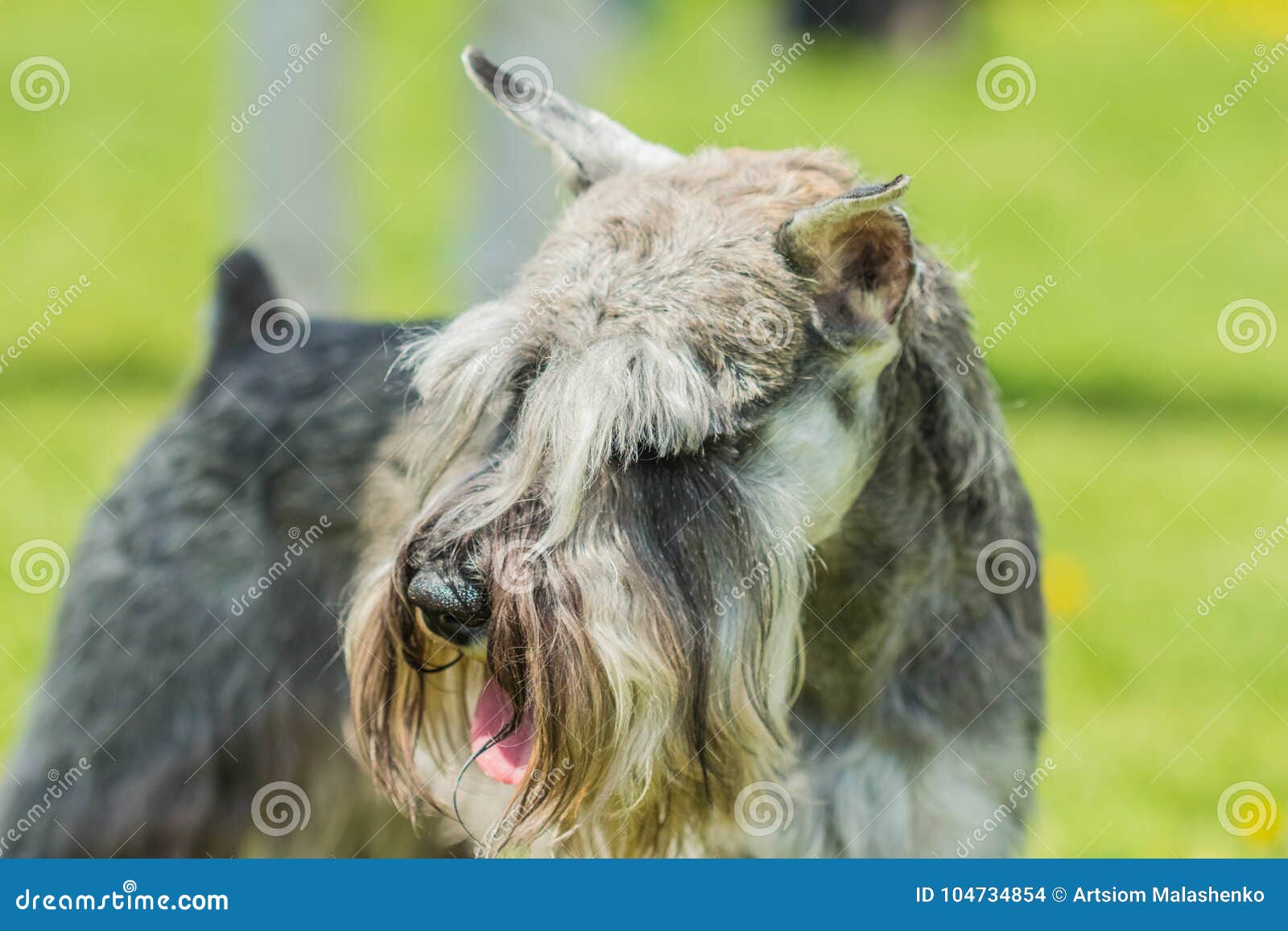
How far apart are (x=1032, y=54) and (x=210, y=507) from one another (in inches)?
566

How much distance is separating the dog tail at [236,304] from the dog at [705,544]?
0.90 m

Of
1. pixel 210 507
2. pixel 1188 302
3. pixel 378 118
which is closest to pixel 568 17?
pixel 210 507

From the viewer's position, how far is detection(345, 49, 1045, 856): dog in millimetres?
2904

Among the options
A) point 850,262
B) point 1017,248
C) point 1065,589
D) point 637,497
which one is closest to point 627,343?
point 637,497

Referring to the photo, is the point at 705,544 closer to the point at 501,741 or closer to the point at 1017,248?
the point at 501,741

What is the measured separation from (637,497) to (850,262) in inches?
28.4

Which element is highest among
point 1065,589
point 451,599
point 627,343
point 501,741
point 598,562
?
point 1065,589

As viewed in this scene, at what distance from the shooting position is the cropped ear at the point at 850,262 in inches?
118

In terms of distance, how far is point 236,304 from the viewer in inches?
169

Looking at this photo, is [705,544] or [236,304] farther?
[236,304]

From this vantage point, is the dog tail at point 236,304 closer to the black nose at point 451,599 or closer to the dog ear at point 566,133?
the dog ear at point 566,133

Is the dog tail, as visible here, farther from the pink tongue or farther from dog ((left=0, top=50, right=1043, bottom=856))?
the pink tongue

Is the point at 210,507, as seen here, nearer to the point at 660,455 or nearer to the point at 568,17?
the point at 660,455

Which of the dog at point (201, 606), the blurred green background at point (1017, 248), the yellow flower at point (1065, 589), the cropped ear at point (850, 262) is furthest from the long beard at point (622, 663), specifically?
the yellow flower at point (1065, 589)
